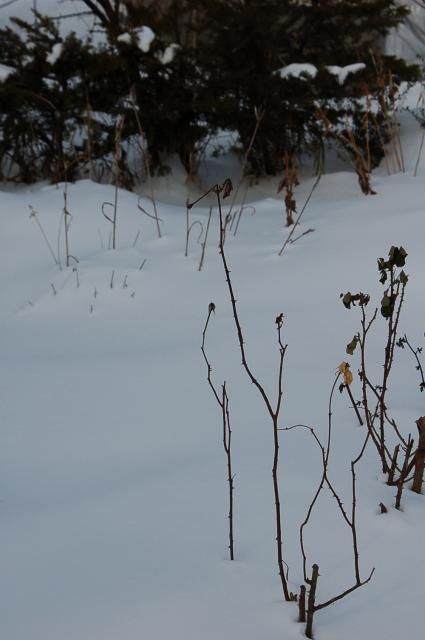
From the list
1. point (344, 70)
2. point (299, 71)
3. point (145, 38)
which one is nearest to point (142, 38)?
point (145, 38)

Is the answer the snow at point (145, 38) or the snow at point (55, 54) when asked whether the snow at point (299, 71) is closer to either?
the snow at point (145, 38)

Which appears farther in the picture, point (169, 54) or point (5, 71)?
point (5, 71)

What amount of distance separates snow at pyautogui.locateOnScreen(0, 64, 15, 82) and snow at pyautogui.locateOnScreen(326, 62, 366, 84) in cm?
224

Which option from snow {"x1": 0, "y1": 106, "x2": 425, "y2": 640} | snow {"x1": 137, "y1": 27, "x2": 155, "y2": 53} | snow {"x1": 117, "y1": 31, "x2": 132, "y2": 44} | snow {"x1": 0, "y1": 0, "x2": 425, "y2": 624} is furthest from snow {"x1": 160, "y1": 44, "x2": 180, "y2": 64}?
snow {"x1": 0, "y1": 106, "x2": 425, "y2": 640}

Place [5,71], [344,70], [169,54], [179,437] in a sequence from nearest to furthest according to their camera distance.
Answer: [179,437] < [344,70] < [169,54] < [5,71]

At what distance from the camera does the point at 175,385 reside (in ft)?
6.37

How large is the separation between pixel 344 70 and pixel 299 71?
1.13 ft

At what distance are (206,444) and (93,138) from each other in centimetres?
387

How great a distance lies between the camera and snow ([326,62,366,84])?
457 centimetres

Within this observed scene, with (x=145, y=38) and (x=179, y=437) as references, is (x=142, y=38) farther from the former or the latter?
(x=179, y=437)

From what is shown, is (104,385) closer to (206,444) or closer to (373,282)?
(206,444)

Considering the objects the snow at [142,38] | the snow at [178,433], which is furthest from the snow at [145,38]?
the snow at [178,433]

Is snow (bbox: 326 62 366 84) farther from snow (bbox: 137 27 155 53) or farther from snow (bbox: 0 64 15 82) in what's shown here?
snow (bbox: 0 64 15 82)

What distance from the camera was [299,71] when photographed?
4496 mm
